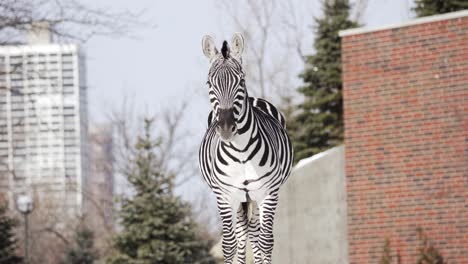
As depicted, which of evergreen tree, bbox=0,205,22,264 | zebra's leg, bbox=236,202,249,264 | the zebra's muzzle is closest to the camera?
the zebra's muzzle

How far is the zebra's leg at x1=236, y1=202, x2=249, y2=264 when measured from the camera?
397 inches

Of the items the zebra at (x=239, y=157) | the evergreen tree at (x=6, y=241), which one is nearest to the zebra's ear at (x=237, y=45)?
the zebra at (x=239, y=157)

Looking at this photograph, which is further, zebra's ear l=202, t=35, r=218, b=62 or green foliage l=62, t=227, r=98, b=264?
green foliage l=62, t=227, r=98, b=264

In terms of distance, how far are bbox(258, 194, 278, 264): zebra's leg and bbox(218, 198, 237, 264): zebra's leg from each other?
237 millimetres

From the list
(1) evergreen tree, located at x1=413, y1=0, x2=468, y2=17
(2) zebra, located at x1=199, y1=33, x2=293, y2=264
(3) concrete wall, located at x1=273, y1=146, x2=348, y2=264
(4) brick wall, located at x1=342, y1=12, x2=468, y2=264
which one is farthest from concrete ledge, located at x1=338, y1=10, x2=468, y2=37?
(2) zebra, located at x1=199, y1=33, x2=293, y2=264

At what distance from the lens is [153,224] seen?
94.4ft

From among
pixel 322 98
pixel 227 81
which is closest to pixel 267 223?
pixel 227 81

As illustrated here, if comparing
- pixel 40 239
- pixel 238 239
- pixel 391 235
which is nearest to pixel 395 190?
pixel 391 235

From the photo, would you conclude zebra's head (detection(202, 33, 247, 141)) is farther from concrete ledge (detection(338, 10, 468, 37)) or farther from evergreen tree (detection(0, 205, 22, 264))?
evergreen tree (detection(0, 205, 22, 264))

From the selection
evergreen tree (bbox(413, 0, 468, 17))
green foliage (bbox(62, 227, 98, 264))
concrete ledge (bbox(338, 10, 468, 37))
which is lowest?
green foliage (bbox(62, 227, 98, 264))

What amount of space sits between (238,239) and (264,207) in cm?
58

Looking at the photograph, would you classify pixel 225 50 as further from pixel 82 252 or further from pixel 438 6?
pixel 82 252

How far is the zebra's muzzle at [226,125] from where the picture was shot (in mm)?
8922

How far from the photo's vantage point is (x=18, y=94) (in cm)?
2384
